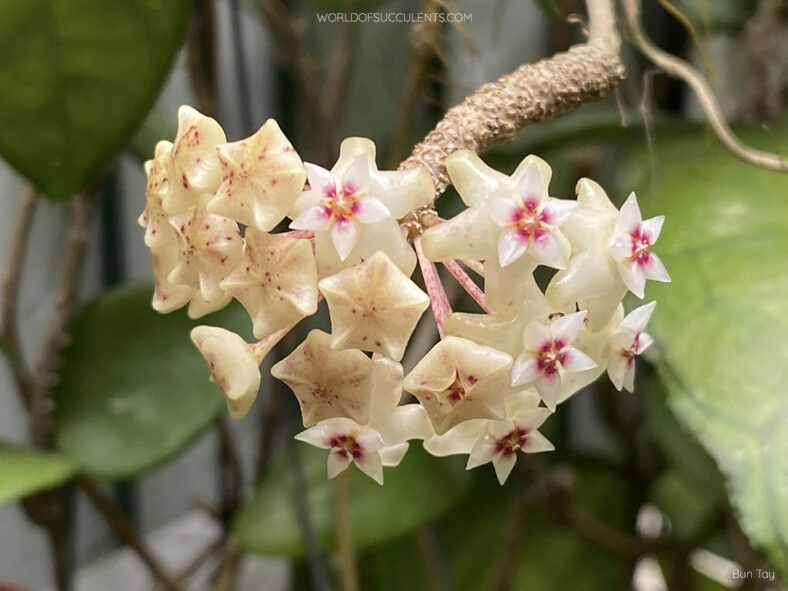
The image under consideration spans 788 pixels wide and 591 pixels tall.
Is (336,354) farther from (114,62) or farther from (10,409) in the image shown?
(10,409)

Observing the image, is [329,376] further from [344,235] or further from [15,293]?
[15,293]

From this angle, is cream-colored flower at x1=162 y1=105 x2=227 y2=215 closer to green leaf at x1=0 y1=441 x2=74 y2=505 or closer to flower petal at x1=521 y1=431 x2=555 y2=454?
flower petal at x1=521 y1=431 x2=555 y2=454

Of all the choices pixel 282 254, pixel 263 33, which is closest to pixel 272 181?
pixel 282 254

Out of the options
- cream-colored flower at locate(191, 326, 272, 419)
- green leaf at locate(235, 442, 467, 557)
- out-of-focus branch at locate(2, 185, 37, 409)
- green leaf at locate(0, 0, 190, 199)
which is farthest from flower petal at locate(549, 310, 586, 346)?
out-of-focus branch at locate(2, 185, 37, 409)

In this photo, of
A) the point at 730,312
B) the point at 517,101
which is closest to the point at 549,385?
the point at 517,101

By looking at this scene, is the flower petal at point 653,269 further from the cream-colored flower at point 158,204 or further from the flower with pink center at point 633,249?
the cream-colored flower at point 158,204

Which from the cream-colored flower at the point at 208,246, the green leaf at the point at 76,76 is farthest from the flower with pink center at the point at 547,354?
the green leaf at the point at 76,76
